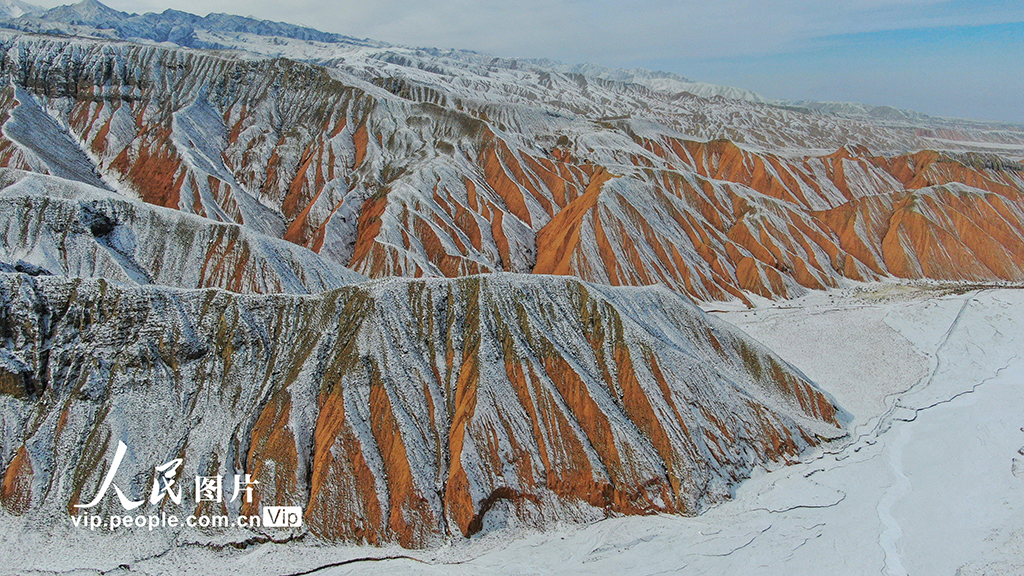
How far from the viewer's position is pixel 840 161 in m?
103

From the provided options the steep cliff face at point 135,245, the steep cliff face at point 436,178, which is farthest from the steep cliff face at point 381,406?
the steep cliff face at point 436,178

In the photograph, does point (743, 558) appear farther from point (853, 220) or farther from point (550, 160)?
point (550, 160)

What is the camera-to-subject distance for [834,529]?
26.5m

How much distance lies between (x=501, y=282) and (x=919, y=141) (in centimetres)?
22706

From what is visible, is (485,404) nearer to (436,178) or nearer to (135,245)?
(135,245)

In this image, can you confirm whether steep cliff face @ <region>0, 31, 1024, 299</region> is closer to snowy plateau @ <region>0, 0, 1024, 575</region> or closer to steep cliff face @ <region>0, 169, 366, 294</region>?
snowy plateau @ <region>0, 0, 1024, 575</region>

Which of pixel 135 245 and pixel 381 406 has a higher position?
pixel 135 245

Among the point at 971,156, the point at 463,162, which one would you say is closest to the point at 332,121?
the point at 463,162

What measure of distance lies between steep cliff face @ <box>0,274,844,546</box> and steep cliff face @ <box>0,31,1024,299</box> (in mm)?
26265

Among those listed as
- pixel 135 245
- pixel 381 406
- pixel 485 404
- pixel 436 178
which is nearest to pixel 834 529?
pixel 485 404

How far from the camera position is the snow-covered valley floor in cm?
2359

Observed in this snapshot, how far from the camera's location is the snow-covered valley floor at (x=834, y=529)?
77.4 feet

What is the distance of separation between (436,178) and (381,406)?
49334 mm

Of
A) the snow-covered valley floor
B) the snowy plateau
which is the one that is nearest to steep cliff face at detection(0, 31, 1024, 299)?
the snowy plateau
